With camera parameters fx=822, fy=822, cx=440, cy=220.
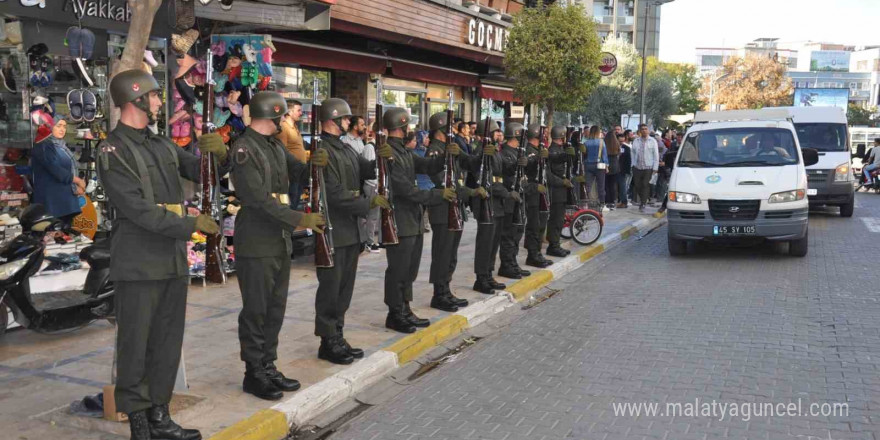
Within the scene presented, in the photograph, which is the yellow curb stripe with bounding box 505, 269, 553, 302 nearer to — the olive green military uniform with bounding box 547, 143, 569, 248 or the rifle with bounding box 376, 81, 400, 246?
the olive green military uniform with bounding box 547, 143, 569, 248

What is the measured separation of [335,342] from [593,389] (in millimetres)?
2022

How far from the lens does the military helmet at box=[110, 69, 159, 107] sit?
450 centimetres

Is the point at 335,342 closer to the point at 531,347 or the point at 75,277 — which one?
the point at 531,347

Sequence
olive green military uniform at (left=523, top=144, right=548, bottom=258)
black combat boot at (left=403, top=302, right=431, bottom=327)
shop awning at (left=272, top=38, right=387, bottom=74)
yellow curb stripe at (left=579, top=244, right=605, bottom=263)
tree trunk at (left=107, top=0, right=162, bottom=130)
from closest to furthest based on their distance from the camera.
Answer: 1. tree trunk at (left=107, top=0, right=162, bottom=130)
2. black combat boot at (left=403, top=302, right=431, bottom=327)
3. olive green military uniform at (left=523, top=144, right=548, bottom=258)
4. yellow curb stripe at (left=579, top=244, right=605, bottom=263)
5. shop awning at (left=272, top=38, right=387, bottom=74)

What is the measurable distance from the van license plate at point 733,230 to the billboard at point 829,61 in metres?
142

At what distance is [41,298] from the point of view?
7172 millimetres

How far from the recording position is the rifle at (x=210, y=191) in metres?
5.09

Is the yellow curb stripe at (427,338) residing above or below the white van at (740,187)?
below

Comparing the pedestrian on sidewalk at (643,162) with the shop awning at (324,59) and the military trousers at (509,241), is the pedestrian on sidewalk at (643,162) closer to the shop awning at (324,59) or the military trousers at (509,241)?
the shop awning at (324,59)

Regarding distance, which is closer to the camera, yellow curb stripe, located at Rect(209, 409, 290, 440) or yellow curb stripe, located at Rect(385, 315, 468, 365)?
yellow curb stripe, located at Rect(209, 409, 290, 440)

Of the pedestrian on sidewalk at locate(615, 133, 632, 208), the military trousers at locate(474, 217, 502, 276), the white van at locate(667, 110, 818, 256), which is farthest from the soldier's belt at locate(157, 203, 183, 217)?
the pedestrian on sidewalk at locate(615, 133, 632, 208)

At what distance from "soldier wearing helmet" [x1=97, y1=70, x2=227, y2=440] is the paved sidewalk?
40 centimetres

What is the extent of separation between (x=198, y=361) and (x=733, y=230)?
7971 millimetres

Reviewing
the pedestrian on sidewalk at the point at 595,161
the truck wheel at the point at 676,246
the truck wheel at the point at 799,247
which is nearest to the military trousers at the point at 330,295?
the truck wheel at the point at 676,246
